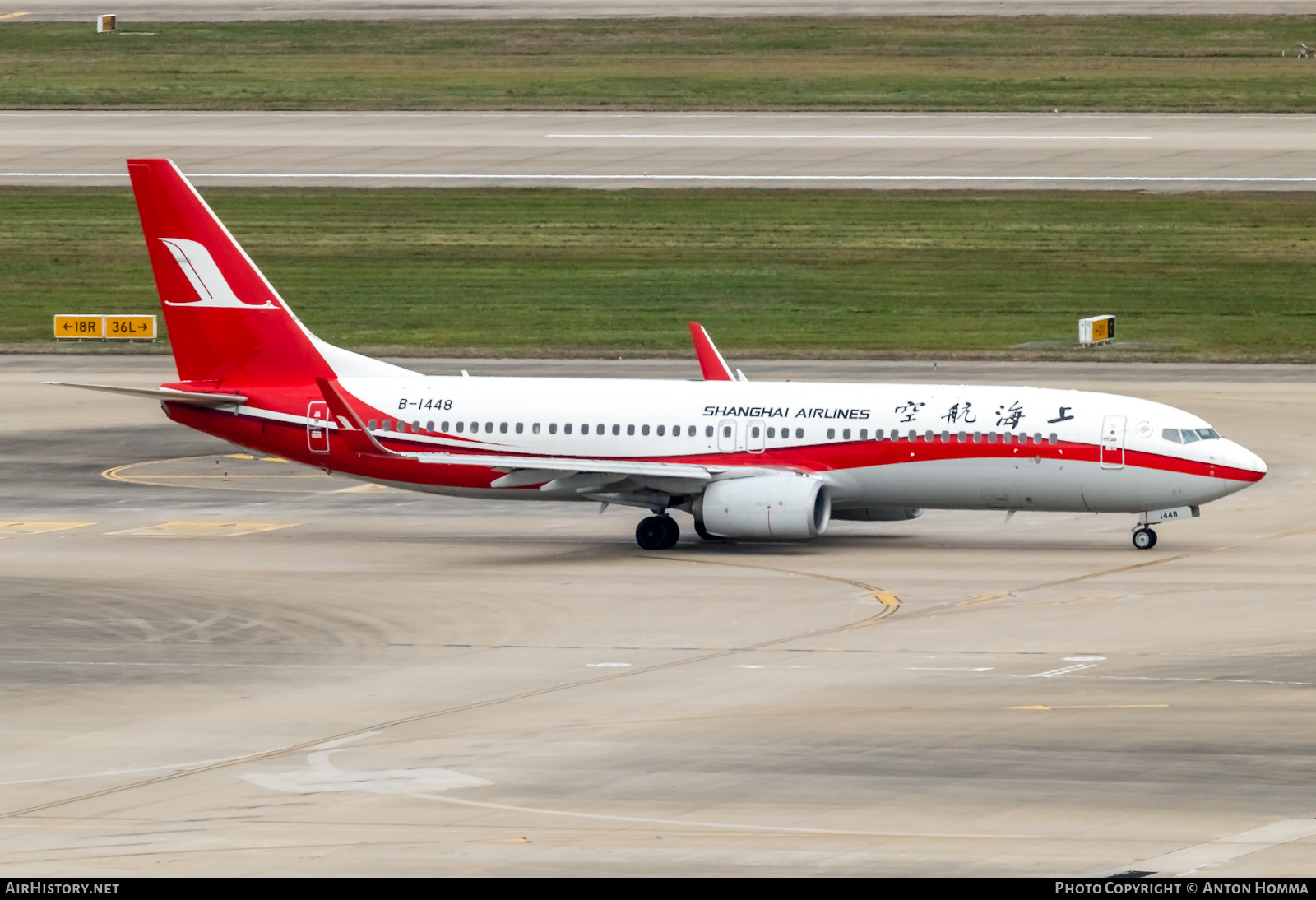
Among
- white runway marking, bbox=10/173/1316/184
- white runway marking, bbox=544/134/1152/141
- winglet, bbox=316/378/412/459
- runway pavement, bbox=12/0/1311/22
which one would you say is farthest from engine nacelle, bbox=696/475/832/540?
runway pavement, bbox=12/0/1311/22

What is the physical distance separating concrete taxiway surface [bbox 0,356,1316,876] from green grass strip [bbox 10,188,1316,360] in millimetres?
27656

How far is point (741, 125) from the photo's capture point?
122m

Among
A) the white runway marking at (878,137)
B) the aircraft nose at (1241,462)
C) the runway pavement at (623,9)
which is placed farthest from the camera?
the runway pavement at (623,9)

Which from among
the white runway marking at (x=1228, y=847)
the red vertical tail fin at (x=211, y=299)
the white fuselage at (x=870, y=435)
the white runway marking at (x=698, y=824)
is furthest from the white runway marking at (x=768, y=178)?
the white runway marking at (x=1228, y=847)

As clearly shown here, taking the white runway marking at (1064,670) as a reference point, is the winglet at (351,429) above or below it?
above

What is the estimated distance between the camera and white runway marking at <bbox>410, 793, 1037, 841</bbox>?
1067 inches

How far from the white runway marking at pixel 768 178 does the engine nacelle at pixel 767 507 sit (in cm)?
6088

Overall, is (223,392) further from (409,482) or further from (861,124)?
(861,124)

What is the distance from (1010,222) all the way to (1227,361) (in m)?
23.9

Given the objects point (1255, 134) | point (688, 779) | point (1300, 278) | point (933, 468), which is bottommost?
point (688, 779)

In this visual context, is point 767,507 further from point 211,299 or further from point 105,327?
point 105,327

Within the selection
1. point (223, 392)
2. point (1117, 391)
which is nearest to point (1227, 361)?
point (1117, 391)

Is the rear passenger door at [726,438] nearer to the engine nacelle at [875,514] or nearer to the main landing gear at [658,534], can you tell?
the main landing gear at [658,534]

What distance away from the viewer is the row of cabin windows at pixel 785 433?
5012cm
